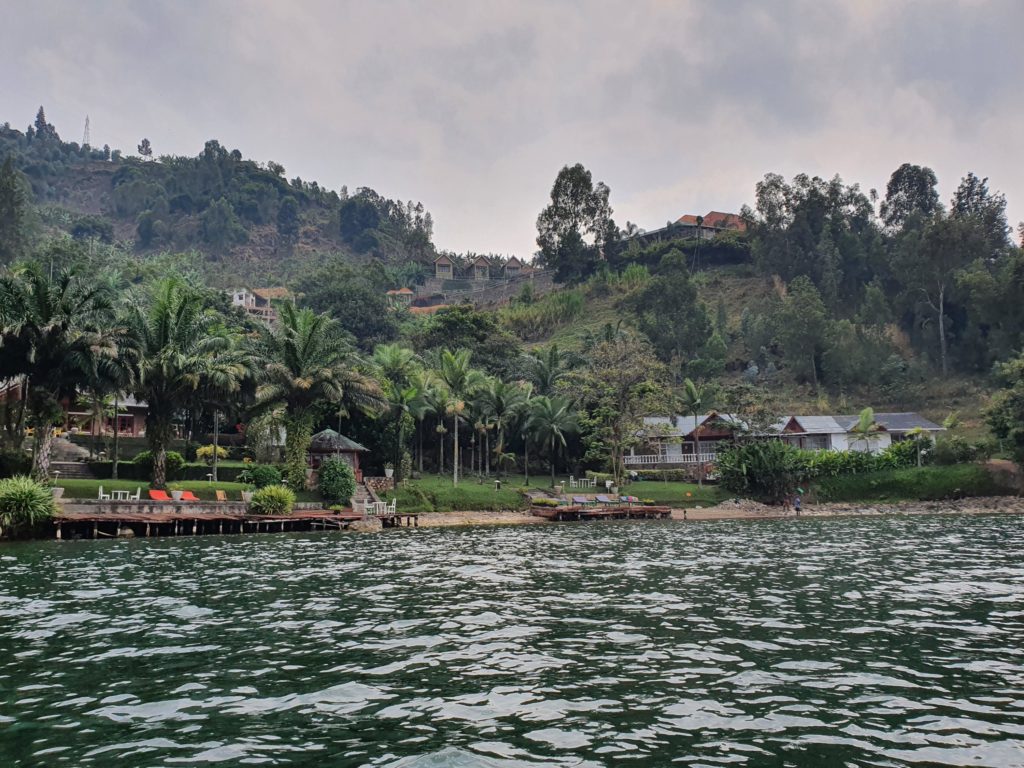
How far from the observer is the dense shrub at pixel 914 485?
203ft

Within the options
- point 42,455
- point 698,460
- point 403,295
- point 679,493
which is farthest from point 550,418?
point 403,295

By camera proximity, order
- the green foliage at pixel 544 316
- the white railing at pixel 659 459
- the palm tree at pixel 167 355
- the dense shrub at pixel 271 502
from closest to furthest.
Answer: the palm tree at pixel 167 355 → the dense shrub at pixel 271 502 → the white railing at pixel 659 459 → the green foliage at pixel 544 316

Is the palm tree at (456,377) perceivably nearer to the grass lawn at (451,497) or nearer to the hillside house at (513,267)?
the grass lawn at (451,497)

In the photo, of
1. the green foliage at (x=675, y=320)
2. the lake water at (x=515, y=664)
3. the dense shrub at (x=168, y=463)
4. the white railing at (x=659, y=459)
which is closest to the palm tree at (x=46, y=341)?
the dense shrub at (x=168, y=463)

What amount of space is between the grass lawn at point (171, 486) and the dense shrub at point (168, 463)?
1.68 meters

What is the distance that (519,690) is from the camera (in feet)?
36.6

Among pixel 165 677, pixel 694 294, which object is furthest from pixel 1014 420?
pixel 165 677

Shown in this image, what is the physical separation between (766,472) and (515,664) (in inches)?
2210

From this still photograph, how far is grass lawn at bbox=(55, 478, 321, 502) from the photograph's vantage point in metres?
44.2

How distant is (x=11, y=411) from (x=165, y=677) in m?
42.6

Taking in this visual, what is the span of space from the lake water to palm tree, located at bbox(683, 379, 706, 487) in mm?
48892

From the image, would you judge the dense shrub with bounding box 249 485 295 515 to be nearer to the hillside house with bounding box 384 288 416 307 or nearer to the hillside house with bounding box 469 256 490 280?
the hillside house with bounding box 384 288 416 307

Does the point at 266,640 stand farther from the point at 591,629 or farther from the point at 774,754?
the point at 774,754

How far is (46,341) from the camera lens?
41688 millimetres
